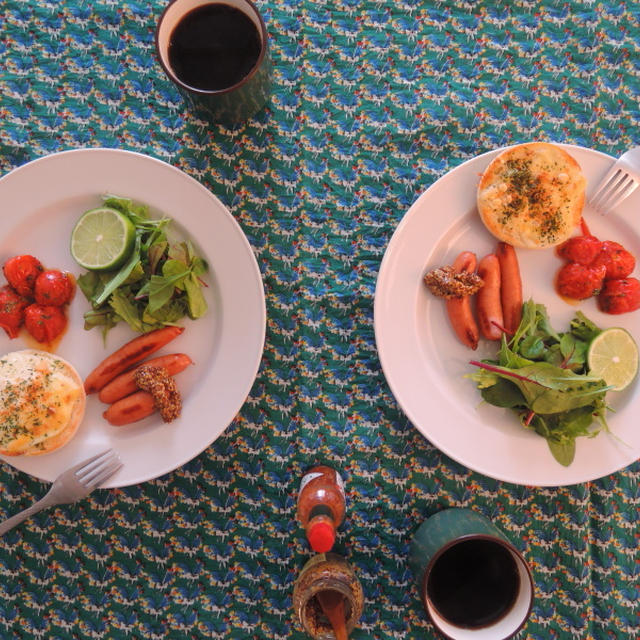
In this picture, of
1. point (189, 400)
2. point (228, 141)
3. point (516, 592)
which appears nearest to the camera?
point (516, 592)

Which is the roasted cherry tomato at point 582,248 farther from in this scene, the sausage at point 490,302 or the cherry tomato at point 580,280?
the sausage at point 490,302

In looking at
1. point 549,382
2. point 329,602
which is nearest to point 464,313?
point 549,382

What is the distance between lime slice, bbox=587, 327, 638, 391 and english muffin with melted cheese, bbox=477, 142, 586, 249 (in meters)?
0.34

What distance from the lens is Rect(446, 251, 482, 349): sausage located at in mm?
1583

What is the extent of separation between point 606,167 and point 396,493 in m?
1.24

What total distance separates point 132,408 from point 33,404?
0.91ft

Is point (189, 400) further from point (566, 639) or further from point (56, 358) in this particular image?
point (566, 639)

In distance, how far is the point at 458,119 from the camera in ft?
5.72

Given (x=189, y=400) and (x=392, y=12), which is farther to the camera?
(x=392, y=12)

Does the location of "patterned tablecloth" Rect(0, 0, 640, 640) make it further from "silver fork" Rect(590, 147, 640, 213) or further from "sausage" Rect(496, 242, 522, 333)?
"sausage" Rect(496, 242, 522, 333)

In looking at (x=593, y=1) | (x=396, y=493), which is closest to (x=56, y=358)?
(x=396, y=493)

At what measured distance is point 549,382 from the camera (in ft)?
4.95

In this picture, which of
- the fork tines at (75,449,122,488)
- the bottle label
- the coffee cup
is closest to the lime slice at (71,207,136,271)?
the coffee cup

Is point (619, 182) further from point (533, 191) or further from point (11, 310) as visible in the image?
point (11, 310)
